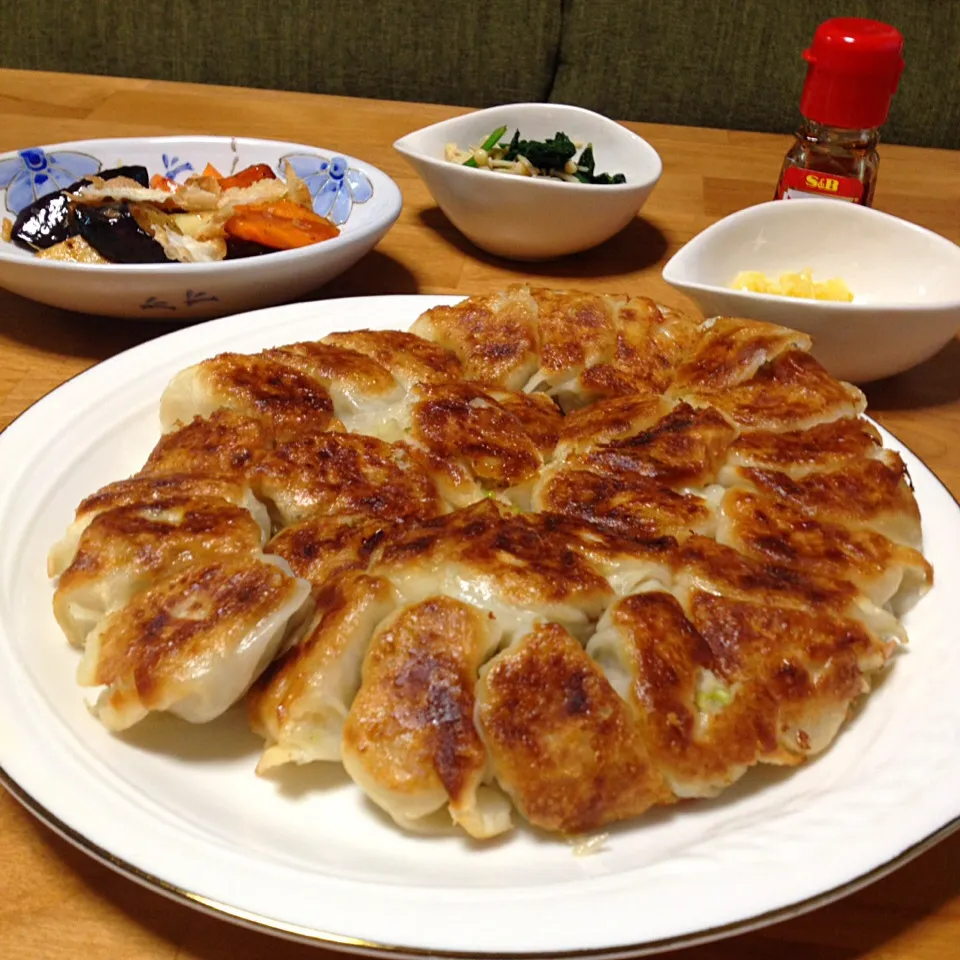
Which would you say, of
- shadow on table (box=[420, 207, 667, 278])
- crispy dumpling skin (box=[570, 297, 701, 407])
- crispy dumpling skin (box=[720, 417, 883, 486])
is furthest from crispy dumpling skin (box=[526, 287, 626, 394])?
shadow on table (box=[420, 207, 667, 278])

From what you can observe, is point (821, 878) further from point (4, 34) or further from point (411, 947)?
point (4, 34)

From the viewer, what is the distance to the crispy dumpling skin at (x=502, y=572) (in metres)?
1.26

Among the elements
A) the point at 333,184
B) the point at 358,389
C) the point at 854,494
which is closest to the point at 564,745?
the point at 854,494

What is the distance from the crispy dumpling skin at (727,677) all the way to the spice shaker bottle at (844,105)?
1.65 meters

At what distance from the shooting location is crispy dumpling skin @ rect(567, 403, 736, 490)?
5.07ft

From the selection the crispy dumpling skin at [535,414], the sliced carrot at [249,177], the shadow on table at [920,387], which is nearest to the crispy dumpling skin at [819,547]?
the crispy dumpling skin at [535,414]

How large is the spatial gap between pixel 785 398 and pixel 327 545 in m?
0.87

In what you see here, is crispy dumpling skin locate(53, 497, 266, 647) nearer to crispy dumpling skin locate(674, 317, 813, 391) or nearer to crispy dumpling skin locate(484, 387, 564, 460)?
crispy dumpling skin locate(484, 387, 564, 460)

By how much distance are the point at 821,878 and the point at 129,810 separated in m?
0.80

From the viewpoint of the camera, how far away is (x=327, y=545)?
141 cm

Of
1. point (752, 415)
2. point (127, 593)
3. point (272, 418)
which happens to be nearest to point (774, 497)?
point (752, 415)

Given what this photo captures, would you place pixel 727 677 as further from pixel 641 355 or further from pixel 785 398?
pixel 641 355

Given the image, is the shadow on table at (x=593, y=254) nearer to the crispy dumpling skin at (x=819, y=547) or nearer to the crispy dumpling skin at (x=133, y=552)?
the crispy dumpling skin at (x=819, y=547)

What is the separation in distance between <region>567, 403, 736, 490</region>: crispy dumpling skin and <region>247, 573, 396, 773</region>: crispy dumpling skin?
1.54 feet
